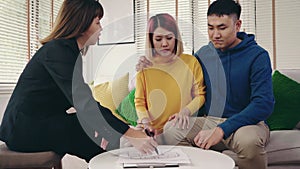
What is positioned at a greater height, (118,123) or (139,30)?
(139,30)

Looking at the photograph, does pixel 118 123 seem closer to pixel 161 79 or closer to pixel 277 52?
pixel 161 79

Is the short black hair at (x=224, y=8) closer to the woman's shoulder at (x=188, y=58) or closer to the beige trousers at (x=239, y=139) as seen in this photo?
the woman's shoulder at (x=188, y=58)

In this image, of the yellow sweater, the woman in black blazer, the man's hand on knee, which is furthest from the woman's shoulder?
the woman in black blazer

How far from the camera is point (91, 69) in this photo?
3369 mm

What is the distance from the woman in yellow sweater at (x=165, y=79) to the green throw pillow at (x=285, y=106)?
64 cm

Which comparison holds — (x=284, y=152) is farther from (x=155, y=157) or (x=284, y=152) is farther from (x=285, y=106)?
(x=155, y=157)

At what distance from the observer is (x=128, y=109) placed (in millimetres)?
2398

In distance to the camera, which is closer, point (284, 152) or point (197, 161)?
point (197, 161)

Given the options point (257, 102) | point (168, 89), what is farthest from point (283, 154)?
point (168, 89)

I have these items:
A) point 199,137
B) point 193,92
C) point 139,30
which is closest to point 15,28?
point 139,30

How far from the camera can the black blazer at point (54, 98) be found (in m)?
1.31

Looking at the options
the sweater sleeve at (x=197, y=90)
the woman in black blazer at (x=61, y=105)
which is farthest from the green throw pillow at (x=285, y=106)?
the woman in black blazer at (x=61, y=105)

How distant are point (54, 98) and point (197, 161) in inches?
28.0

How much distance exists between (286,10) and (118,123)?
230cm
